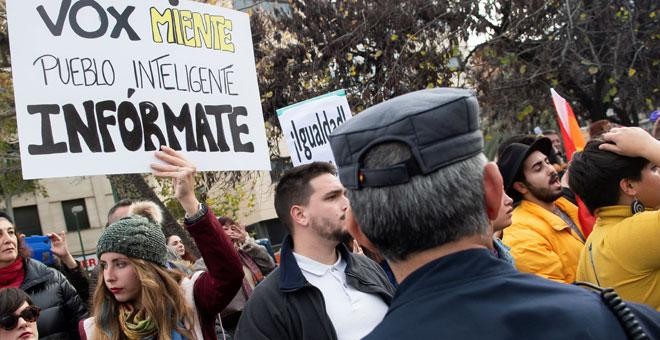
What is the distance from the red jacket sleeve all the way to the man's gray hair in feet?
5.45

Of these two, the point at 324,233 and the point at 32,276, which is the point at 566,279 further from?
the point at 32,276

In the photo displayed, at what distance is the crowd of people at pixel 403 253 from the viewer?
1208 mm

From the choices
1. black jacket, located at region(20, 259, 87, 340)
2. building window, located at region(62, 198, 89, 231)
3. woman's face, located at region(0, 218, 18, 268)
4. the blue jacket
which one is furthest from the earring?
building window, located at region(62, 198, 89, 231)

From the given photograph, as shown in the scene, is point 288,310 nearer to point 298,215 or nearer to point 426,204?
point 298,215

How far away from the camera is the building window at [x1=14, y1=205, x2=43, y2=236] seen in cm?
3338

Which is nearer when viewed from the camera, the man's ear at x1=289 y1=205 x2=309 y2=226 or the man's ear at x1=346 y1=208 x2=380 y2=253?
the man's ear at x1=346 y1=208 x2=380 y2=253

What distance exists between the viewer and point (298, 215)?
3234 millimetres

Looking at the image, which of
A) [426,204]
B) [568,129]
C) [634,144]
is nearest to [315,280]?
[634,144]

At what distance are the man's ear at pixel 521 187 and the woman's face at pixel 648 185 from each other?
3.60ft

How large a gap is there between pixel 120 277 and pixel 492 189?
6.80 ft

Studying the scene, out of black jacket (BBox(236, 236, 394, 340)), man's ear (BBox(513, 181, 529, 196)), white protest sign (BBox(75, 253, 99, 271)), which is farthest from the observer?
white protest sign (BBox(75, 253, 99, 271))

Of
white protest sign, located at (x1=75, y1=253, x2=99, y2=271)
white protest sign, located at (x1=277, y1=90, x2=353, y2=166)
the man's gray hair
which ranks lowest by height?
white protest sign, located at (x1=75, y1=253, x2=99, y2=271)

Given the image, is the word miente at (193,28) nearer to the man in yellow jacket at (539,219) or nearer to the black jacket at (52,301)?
the black jacket at (52,301)

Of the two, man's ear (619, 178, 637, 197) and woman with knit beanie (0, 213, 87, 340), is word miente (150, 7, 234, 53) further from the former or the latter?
man's ear (619, 178, 637, 197)
